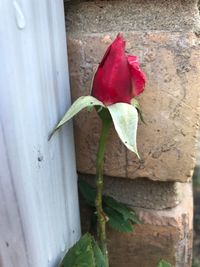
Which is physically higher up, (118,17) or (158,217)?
(118,17)

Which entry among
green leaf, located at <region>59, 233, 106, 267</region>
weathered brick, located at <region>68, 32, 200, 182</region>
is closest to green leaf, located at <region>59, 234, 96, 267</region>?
green leaf, located at <region>59, 233, 106, 267</region>

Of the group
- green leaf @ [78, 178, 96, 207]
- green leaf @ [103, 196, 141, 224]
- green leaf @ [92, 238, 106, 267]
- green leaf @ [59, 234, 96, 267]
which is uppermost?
green leaf @ [78, 178, 96, 207]

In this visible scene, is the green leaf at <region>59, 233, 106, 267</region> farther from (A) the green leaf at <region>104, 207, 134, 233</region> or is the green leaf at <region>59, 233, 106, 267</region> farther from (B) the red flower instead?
(B) the red flower

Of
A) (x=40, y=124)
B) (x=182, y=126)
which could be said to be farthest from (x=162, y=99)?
(x=40, y=124)

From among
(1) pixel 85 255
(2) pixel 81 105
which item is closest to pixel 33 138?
(2) pixel 81 105

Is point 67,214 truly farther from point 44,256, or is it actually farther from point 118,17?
point 118,17

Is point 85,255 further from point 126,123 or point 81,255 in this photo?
point 126,123
